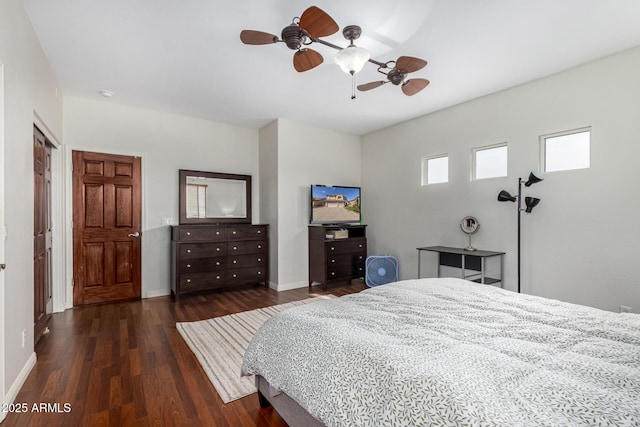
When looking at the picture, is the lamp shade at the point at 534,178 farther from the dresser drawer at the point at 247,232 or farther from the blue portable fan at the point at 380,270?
the dresser drawer at the point at 247,232

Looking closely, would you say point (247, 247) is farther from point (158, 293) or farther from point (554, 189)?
point (554, 189)

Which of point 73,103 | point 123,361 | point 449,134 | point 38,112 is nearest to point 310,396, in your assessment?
point 123,361

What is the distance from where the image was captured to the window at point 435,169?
4.62 metres

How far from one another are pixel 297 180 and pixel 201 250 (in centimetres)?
185

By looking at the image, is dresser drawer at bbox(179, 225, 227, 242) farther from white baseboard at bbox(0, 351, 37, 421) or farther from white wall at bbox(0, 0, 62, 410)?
white baseboard at bbox(0, 351, 37, 421)

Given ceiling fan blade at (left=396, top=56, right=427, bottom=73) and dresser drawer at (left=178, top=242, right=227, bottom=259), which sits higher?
ceiling fan blade at (left=396, top=56, right=427, bottom=73)

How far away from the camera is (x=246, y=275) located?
487 cm

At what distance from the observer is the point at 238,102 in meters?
4.20

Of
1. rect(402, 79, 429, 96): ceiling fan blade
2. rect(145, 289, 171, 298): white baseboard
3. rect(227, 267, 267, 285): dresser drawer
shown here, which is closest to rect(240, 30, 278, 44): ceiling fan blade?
rect(402, 79, 429, 96): ceiling fan blade

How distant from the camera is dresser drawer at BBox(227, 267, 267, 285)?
4738 mm

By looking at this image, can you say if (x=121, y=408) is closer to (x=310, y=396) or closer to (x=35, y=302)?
(x=310, y=396)

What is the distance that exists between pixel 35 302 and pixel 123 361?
44.3 inches

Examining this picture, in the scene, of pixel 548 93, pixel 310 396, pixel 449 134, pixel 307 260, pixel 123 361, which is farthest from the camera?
pixel 307 260

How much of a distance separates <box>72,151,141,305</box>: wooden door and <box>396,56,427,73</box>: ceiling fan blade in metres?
3.81
